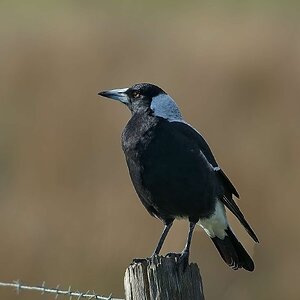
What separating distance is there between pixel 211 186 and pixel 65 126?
3.84 metres

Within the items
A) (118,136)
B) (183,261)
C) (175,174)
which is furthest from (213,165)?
(118,136)

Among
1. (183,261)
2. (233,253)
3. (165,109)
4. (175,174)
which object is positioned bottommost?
(233,253)

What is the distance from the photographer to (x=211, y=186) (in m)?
4.64

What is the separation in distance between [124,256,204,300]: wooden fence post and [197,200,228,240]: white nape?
153 centimetres

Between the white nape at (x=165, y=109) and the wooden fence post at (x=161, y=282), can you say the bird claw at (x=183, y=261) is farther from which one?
the white nape at (x=165, y=109)

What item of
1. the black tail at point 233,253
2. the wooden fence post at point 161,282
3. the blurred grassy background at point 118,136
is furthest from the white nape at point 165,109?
the blurred grassy background at point 118,136

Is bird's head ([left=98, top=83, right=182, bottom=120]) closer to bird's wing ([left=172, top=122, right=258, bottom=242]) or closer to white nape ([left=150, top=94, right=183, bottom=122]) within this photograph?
white nape ([left=150, top=94, right=183, bottom=122])

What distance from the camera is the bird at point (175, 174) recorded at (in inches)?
177

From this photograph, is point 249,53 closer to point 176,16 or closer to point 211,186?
point 176,16

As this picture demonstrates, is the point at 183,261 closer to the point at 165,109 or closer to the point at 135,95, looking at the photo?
the point at 165,109

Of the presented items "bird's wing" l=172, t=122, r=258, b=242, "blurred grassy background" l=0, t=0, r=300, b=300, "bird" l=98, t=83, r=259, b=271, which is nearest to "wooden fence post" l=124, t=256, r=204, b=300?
"bird" l=98, t=83, r=259, b=271

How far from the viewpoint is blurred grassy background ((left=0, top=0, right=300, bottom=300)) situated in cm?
715

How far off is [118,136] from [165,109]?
3.21 m

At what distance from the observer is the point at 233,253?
15.6 ft
